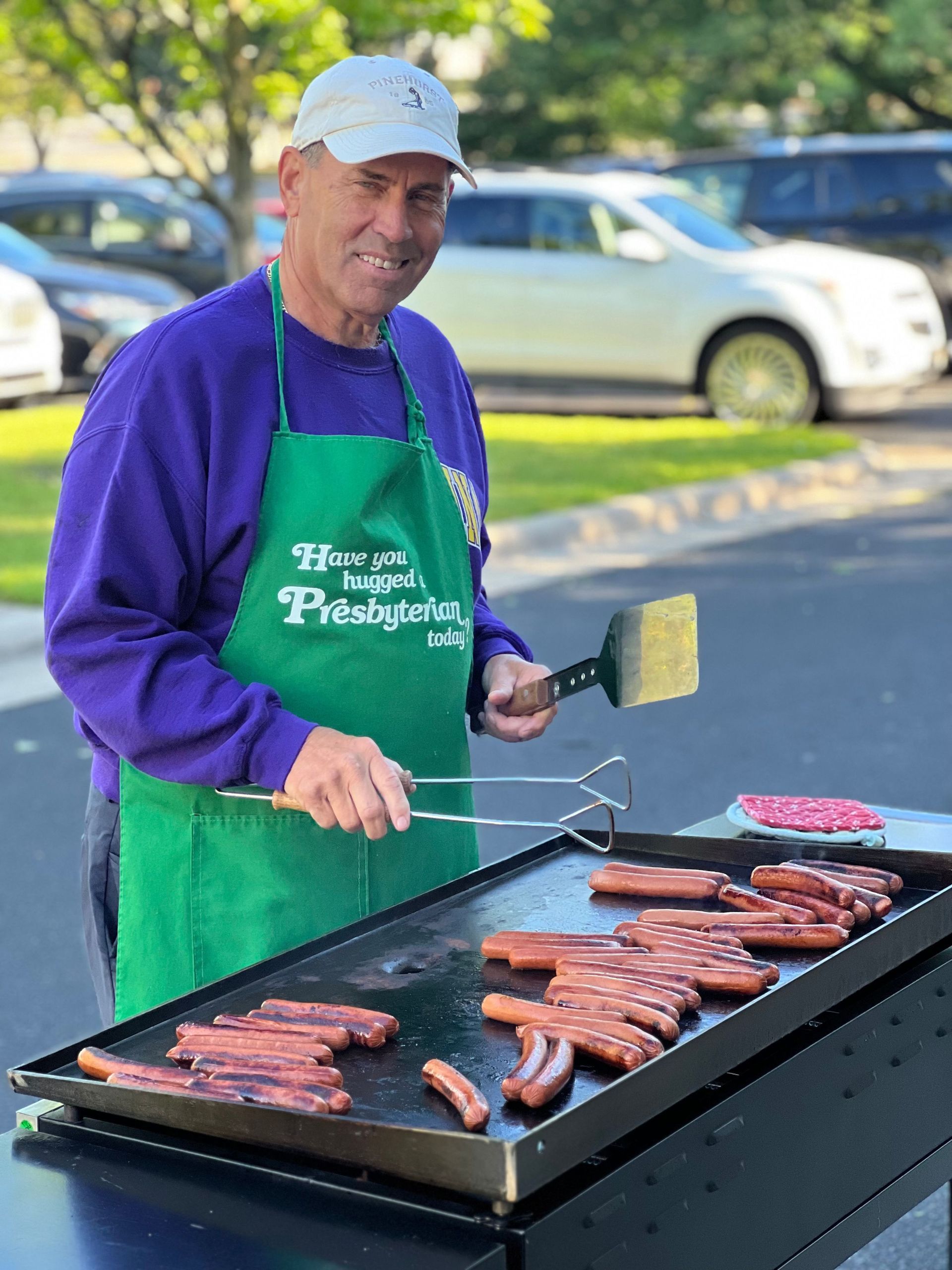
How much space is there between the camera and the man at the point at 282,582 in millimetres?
2414

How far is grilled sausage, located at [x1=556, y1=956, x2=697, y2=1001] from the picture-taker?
2.32m

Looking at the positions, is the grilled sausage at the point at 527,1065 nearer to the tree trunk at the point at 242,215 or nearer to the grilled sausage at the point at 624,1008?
the grilled sausage at the point at 624,1008

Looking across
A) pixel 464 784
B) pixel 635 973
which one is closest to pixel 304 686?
pixel 464 784

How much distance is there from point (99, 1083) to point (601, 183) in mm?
13676

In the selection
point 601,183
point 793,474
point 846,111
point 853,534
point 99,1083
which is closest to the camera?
point 99,1083

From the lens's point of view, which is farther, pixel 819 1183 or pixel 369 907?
pixel 369 907

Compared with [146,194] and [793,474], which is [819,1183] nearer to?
[793,474]

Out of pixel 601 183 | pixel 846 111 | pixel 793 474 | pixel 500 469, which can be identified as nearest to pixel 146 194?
pixel 601 183

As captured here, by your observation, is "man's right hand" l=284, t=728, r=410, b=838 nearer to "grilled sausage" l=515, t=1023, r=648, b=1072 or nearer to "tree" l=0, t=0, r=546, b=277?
"grilled sausage" l=515, t=1023, r=648, b=1072

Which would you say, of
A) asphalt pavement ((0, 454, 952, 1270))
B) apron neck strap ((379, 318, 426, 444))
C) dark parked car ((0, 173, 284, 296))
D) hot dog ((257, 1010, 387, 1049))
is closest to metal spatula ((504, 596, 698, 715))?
apron neck strap ((379, 318, 426, 444))

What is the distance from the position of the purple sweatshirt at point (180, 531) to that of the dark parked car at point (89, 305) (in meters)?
13.4

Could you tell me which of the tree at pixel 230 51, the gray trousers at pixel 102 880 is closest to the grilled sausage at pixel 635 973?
the gray trousers at pixel 102 880

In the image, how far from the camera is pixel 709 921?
2590 mm

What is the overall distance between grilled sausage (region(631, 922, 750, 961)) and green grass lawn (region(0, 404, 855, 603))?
23.0ft
